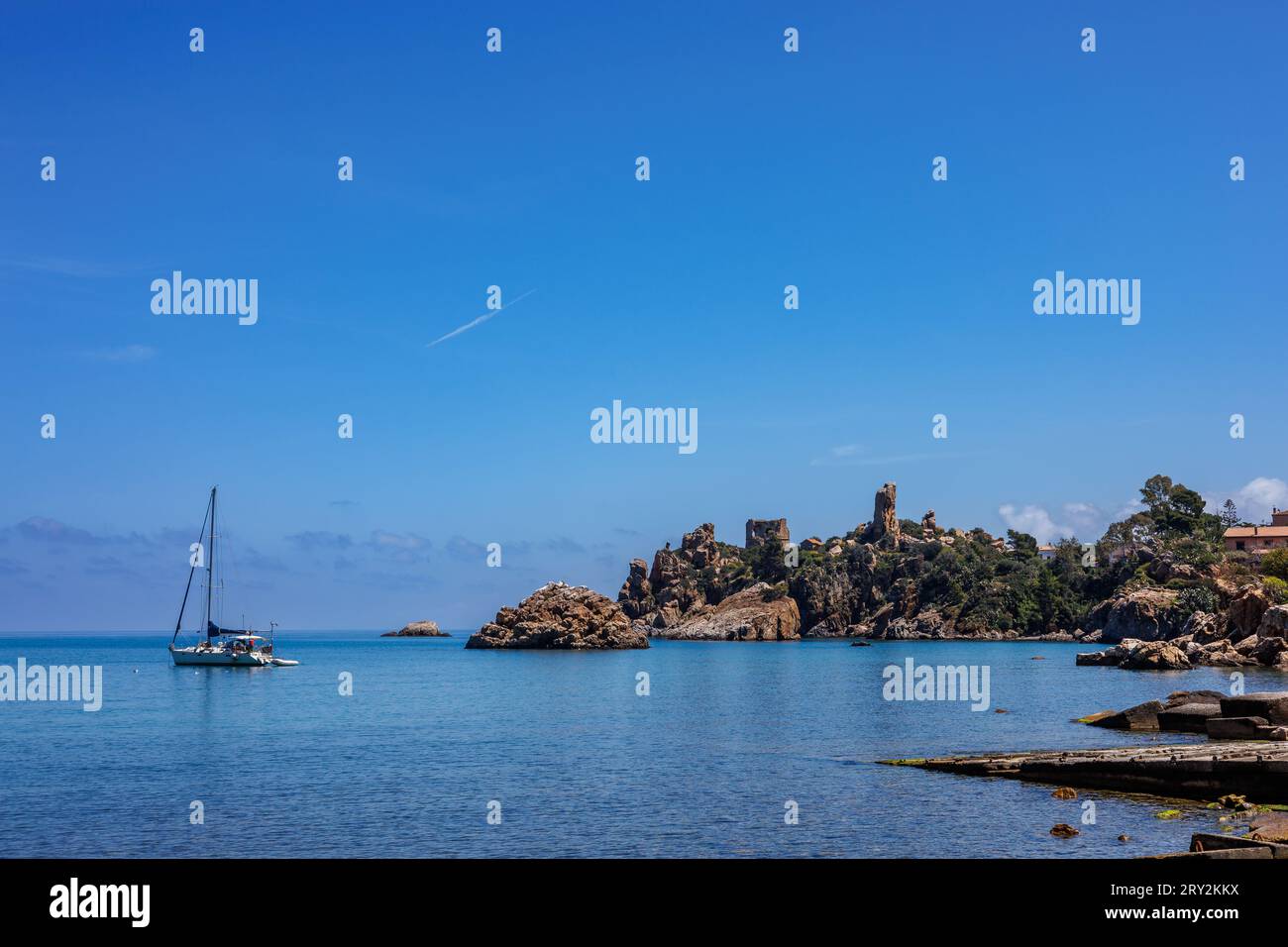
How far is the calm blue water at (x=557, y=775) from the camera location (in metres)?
33.0

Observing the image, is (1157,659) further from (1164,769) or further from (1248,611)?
(1164,769)

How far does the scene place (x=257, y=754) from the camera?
57.3 metres

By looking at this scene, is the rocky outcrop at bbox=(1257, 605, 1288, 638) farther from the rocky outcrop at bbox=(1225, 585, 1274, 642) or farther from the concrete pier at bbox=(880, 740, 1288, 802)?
the concrete pier at bbox=(880, 740, 1288, 802)

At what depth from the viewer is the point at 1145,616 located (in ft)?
563

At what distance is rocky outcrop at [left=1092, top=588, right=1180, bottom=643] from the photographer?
165500 mm

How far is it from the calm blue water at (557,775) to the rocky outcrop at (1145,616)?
67.3 meters
